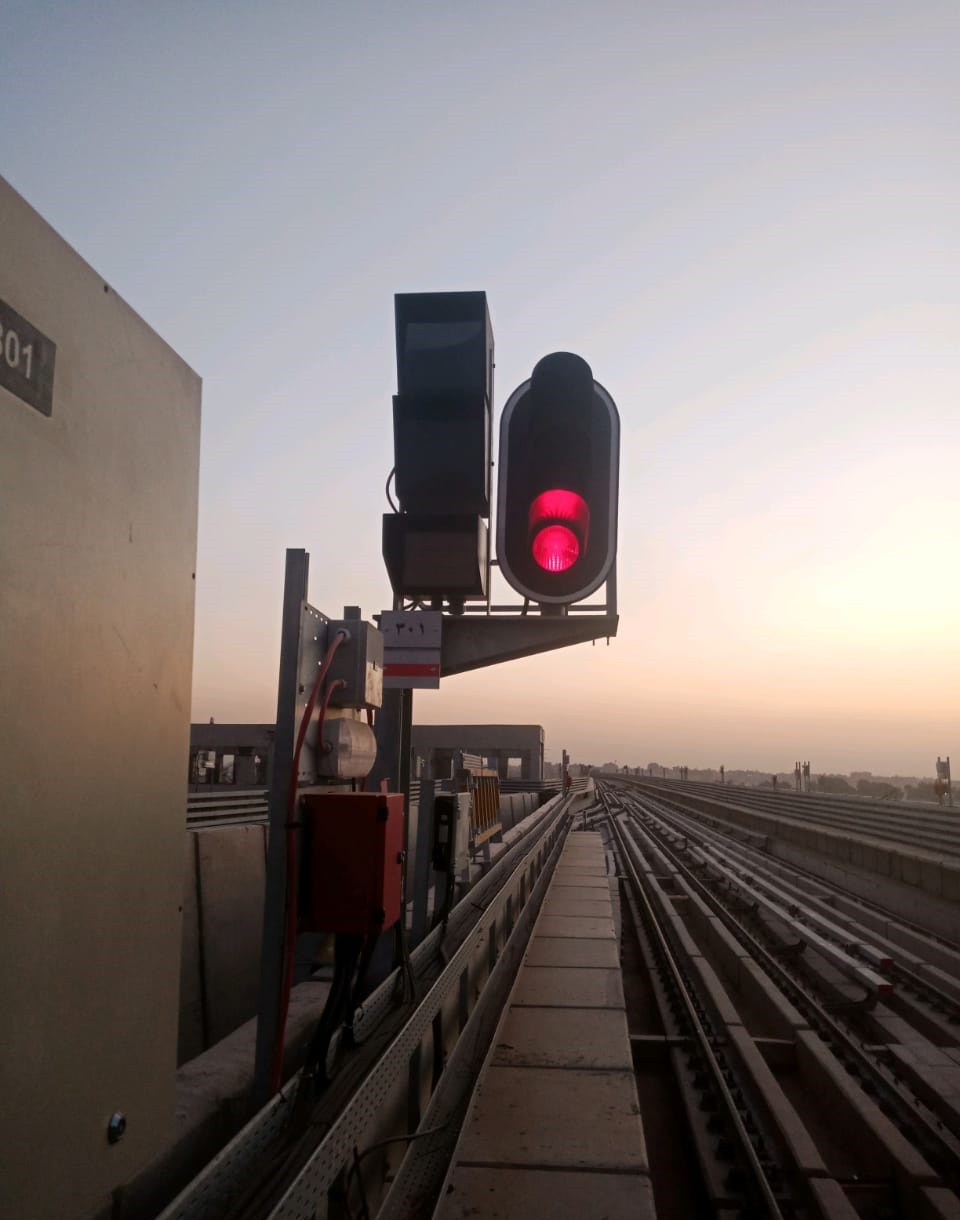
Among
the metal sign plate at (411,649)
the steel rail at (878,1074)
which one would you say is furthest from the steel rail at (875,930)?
the metal sign plate at (411,649)

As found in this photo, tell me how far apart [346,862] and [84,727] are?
192 centimetres

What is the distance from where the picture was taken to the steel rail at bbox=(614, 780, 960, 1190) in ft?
19.1

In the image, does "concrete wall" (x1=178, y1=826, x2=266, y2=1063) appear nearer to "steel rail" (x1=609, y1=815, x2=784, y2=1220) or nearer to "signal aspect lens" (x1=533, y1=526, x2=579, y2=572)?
"signal aspect lens" (x1=533, y1=526, x2=579, y2=572)

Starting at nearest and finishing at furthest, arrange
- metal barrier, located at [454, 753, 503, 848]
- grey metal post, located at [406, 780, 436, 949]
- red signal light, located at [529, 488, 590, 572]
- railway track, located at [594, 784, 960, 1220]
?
red signal light, located at [529, 488, 590, 572] → railway track, located at [594, 784, 960, 1220] → grey metal post, located at [406, 780, 436, 949] → metal barrier, located at [454, 753, 503, 848]

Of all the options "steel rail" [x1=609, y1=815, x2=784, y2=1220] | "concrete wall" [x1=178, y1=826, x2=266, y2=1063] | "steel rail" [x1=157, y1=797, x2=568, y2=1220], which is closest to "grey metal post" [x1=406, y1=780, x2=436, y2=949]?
"steel rail" [x1=157, y1=797, x2=568, y2=1220]

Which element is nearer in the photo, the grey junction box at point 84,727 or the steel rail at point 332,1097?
the grey junction box at point 84,727

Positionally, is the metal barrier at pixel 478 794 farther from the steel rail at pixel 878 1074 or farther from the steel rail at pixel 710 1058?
the steel rail at pixel 878 1074

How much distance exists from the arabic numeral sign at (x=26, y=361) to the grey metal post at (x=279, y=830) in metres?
1.83

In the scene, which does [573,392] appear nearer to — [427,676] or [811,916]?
[427,676]

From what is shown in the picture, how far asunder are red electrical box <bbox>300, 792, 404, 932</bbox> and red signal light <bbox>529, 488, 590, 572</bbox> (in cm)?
136

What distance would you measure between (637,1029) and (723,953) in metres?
3.79

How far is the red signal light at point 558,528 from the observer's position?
395cm

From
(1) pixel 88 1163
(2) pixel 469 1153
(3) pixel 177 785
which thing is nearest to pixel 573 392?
(3) pixel 177 785

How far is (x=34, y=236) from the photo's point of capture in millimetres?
1548
